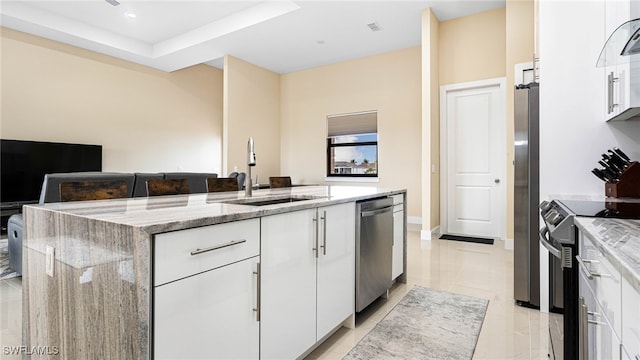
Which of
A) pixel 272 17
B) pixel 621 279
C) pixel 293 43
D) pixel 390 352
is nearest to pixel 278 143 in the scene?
pixel 293 43

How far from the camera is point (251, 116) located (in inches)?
256

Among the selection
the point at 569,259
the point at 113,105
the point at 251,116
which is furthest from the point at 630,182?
the point at 113,105

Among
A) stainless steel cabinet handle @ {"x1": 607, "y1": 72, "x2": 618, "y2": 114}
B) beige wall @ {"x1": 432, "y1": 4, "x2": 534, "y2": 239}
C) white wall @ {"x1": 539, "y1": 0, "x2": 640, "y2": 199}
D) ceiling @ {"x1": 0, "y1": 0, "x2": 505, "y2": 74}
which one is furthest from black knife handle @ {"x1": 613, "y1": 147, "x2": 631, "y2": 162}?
ceiling @ {"x1": 0, "y1": 0, "x2": 505, "y2": 74}

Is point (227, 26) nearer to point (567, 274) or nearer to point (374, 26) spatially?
point (374, 26)

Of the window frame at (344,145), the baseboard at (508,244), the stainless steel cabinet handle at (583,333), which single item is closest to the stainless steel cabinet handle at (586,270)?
the stainless steel cabinet handle at (583,333)

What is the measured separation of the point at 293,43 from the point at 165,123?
3.16 meters

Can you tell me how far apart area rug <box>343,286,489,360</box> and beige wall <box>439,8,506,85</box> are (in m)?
3.55

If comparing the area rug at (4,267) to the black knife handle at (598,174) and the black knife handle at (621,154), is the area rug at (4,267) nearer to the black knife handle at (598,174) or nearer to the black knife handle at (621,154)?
the black knife handle at (598,174)

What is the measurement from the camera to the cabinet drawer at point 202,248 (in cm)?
99

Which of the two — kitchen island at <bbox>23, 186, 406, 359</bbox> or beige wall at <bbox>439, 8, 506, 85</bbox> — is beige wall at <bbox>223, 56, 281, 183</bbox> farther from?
kitchen island at <bbox>23, 186, 406, 359</bbox>

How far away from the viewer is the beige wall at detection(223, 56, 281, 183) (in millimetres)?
5969

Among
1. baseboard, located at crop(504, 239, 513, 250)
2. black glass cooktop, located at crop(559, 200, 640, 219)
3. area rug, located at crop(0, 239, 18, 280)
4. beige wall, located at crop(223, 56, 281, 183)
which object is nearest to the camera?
black glass cooktop, located at crop(559, 200, 640, 219)

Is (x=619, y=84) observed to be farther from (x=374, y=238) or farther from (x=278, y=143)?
(x=278, y=143)

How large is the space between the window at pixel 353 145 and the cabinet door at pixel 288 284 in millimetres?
4680
